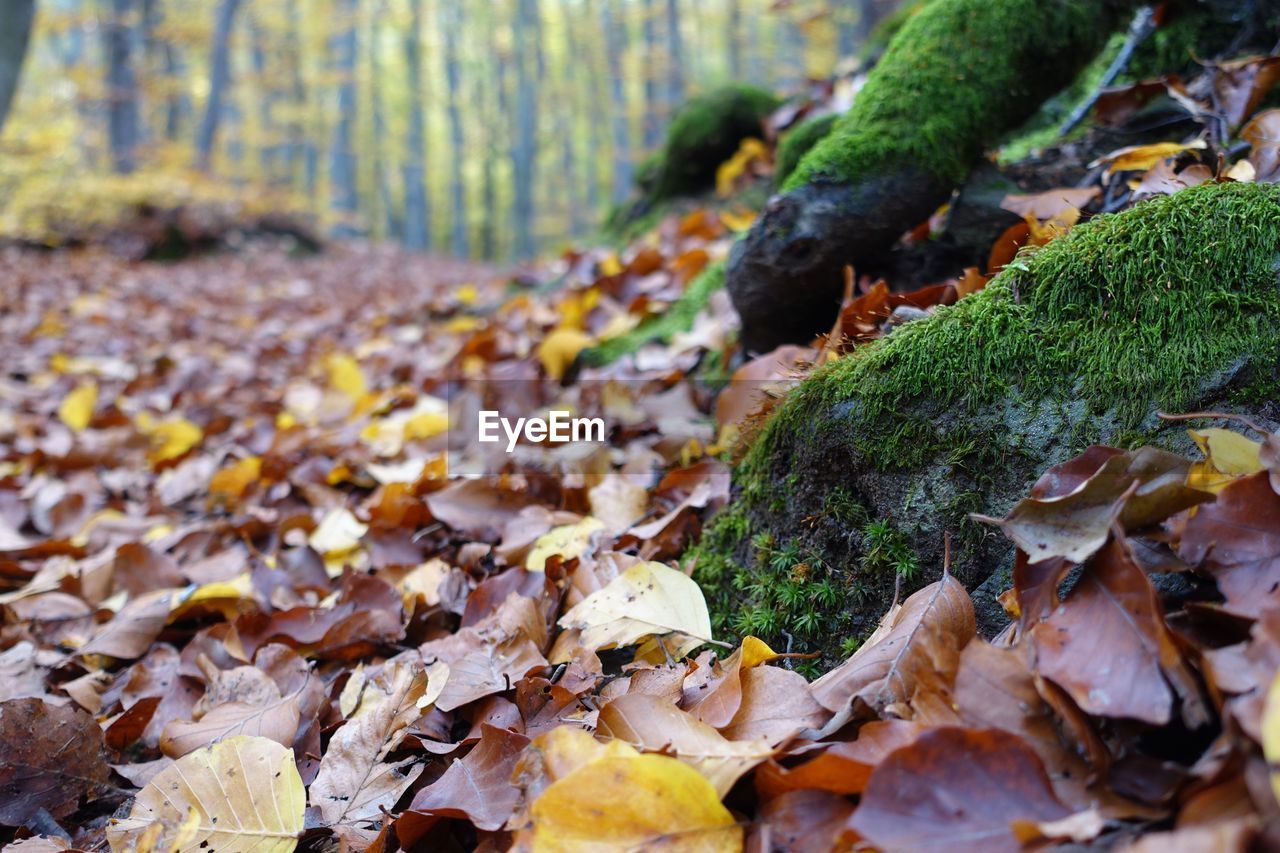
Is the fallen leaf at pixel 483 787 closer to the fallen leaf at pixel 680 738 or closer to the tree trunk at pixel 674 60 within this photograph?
the fallen leaf at pixel 680 738

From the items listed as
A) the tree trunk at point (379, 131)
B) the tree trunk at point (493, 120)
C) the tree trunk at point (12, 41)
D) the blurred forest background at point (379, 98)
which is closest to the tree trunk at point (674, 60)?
the blurred forest background at point (379, 98)

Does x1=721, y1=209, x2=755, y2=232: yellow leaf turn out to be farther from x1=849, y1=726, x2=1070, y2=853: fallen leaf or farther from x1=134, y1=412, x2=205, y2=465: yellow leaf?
x1=849, y1=726, x2=1070, y2=853: fallen leaf

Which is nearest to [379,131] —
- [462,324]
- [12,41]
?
[12,41]

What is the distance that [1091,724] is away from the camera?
824mm

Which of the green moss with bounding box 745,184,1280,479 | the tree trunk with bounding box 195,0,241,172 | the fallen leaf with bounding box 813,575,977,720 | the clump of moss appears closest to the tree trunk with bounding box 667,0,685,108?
the tree trunk with bounding box 195,0,241,172

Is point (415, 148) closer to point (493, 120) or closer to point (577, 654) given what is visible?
point (493, 120)

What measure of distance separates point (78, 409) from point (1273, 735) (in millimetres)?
4289

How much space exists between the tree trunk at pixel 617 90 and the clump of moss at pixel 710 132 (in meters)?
16.8

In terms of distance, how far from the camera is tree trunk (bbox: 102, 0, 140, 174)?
1388cm

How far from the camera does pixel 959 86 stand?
207 centimetres

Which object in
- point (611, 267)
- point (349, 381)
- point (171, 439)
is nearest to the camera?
point (171, 439)

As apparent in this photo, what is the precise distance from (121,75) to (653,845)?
18121 mm

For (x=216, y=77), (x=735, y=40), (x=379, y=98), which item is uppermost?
(x=735, y=40)

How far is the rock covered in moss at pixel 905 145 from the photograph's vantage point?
6.67 feet
